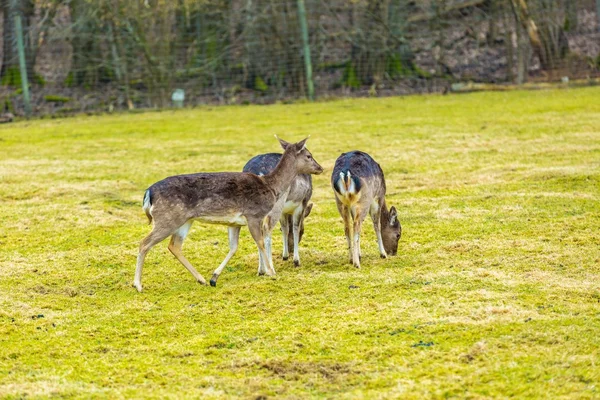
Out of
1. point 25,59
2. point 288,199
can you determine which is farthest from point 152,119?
point 288,199

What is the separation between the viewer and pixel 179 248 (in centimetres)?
821

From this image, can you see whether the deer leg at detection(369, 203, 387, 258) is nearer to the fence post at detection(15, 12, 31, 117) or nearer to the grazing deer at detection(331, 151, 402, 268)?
the grazing deer at detection(331, 151, 402, 268)

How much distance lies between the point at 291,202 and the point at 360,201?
71cm

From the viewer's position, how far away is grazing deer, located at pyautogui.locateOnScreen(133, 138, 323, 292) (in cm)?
790

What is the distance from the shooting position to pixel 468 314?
21.7 ft

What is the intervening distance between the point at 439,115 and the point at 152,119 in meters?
6.14

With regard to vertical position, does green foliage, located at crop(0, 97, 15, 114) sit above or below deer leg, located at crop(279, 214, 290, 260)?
above

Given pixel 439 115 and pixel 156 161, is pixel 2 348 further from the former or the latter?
pixel 439 115

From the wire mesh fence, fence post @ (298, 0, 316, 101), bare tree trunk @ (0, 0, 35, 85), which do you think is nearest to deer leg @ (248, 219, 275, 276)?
fence post @ (298, 0, 316, 101)

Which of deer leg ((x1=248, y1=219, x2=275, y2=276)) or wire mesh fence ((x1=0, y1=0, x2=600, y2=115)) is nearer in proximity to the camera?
deer leg ((x1=248, y1=219, x2=275, y2=276))

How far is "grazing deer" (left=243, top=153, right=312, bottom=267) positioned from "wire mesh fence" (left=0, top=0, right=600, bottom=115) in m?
14.6

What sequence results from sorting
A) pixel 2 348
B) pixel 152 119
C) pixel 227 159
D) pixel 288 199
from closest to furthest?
1. pixel 2 348
2. pixel 288 199
3. pixel 227 159
4. pixel 152 119

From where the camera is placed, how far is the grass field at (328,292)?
5.60 meters

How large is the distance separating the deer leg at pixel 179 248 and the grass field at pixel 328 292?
6.9 inches
